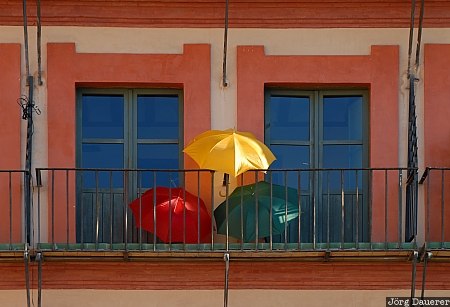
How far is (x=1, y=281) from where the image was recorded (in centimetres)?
2034

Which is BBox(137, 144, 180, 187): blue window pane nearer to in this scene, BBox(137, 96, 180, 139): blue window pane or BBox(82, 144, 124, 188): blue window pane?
BBox(137, 96, 180, 139): blue window pane

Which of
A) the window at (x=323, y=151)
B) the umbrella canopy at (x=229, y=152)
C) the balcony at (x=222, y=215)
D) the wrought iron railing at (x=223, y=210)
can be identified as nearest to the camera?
the umbrella canopy at (x=229, y=152)

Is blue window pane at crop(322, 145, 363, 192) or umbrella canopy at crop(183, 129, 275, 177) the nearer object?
umbrella canopy at crop(183, 129, 275, 177)

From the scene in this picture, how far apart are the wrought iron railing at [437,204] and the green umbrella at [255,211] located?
4.59 ft

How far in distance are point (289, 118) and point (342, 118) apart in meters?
0.57

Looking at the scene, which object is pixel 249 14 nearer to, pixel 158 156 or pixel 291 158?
pixel 291 158

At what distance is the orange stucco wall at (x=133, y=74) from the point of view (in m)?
21.0

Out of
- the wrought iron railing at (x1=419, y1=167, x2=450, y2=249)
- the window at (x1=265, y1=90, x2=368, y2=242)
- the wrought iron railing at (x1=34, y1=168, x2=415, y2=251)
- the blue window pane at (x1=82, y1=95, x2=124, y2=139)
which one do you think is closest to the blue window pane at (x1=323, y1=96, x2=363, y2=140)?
the window at (x1=265, y1=90, x2=368, y2=242)

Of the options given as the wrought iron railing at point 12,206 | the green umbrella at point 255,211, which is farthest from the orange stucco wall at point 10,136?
the green umbrella at point 255,211

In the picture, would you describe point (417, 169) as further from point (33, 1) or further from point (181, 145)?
point (33, 1)

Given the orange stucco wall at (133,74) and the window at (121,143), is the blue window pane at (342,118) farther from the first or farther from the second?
the window at (121,143)

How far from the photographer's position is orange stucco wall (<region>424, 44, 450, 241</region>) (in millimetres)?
20719

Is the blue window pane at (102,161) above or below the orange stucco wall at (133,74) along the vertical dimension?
below

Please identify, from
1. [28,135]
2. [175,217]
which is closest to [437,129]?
[175,217]
